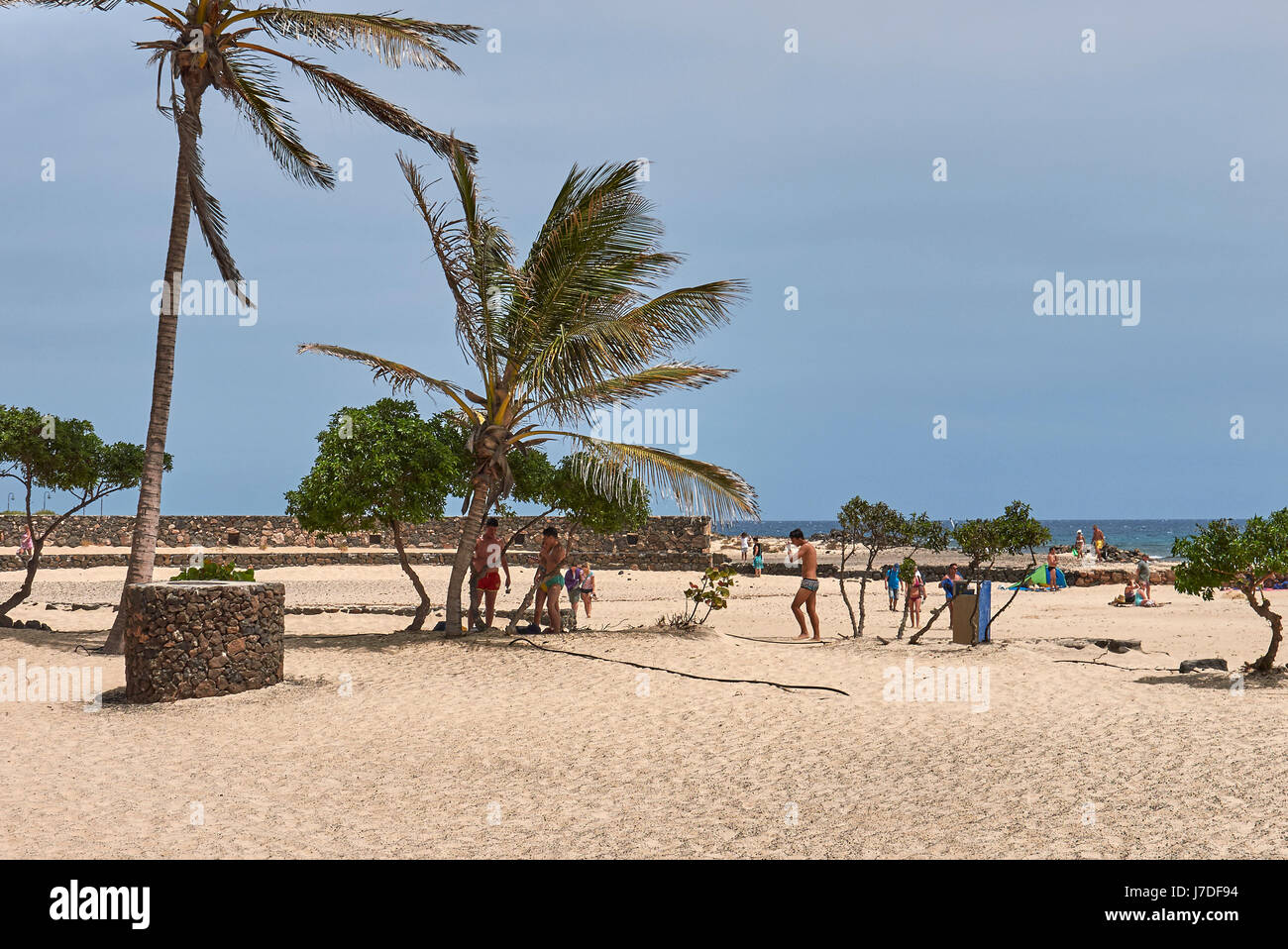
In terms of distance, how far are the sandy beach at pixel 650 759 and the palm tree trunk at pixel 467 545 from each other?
0.62 meters

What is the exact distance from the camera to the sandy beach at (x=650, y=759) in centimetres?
627

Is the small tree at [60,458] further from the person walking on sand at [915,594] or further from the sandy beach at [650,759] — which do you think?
the person walking on sand at [915,594]

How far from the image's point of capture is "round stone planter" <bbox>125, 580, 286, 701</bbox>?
10.6 metres

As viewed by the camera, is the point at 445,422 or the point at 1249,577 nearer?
the point at 1249,577

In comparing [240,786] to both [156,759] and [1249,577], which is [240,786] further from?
[1249,577]

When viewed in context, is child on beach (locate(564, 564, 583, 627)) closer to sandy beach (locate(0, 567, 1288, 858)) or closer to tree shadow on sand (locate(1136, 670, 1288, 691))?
sandy beach (locate(0, 567, 1288, 858))

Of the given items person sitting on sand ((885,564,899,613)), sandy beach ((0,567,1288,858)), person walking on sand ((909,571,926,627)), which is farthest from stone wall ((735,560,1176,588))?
sandy beach ((0,567,1288,858))

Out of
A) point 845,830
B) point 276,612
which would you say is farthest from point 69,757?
point 845,830

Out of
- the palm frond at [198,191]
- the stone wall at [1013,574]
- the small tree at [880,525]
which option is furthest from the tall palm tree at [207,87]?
the stone wall at [1013,574]

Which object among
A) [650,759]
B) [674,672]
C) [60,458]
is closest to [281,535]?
[60,458]

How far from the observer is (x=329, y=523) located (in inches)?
594

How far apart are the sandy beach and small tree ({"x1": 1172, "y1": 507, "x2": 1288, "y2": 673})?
1.00 meters

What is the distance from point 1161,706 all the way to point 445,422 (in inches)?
412

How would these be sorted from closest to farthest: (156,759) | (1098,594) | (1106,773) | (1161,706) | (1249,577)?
1. (1106,773)
2. (156,759)
3. (1161,706)
4. (1249,577)
5. (1098,594)
